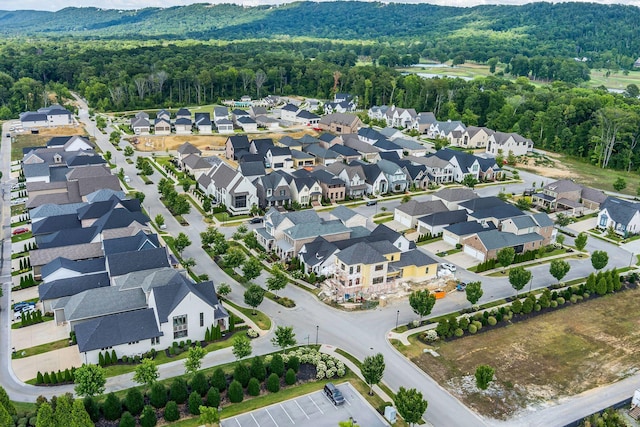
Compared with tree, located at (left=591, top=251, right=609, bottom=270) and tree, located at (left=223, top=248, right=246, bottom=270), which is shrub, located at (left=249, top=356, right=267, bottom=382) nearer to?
tree, located at (left=223, top=248, right=246, bottom=270)

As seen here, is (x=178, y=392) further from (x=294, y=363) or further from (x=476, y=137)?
(x=476, y=137)

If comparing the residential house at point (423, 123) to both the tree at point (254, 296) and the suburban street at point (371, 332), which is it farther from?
the tree at point (254, 296)

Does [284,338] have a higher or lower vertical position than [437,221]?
higher

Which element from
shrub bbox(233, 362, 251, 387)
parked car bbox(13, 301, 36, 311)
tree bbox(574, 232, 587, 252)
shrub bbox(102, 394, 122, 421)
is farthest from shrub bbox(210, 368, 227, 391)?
tree bbox(574, 232, 587, 252)

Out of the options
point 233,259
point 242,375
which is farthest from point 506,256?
point 242,375

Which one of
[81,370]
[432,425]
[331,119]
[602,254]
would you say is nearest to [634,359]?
[602,254]

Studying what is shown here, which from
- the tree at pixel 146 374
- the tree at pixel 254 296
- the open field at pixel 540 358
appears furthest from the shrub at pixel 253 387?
the open field at pixel 540 358

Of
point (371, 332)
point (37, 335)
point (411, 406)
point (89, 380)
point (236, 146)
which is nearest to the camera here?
point (411, 406)
